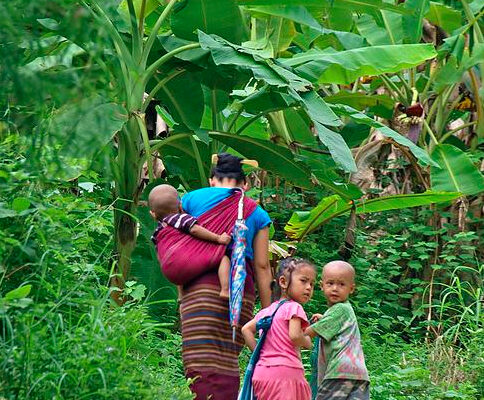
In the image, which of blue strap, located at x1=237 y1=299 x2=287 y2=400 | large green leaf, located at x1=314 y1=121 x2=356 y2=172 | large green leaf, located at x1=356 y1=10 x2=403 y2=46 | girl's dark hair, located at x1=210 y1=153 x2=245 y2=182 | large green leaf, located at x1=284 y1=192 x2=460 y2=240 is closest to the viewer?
blue strap, located at x1=237 y1=299 x2=287 y2=400

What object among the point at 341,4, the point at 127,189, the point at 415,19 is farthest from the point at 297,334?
the point at 415,19

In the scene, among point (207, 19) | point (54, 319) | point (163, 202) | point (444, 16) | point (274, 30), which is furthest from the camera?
point (444, 16)

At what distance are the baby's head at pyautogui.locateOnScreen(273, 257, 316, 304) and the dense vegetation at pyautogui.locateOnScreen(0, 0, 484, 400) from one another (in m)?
0.66

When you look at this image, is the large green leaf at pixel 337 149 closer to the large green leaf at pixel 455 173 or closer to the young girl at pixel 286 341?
the young girl at pixel 286 341

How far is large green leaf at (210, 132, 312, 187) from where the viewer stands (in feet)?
27.4

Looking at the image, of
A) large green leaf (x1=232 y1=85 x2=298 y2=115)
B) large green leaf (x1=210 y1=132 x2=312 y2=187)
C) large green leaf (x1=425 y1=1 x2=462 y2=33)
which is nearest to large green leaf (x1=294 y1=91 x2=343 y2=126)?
large green leaf (x1=232 y1=85 x2=298 y2=115)

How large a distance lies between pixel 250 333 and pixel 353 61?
3538 mm

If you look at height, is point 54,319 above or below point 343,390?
above

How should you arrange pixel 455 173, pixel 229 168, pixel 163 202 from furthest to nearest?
pixel 455 173 → pixel 229 168 → pixel 163 202

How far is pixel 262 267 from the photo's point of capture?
238 inches

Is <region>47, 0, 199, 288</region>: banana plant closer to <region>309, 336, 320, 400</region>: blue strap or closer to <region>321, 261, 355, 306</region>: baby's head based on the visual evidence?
<region>309, 336, 320, 400</region>: blue strap

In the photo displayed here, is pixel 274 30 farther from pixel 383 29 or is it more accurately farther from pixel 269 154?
pixel 383 29

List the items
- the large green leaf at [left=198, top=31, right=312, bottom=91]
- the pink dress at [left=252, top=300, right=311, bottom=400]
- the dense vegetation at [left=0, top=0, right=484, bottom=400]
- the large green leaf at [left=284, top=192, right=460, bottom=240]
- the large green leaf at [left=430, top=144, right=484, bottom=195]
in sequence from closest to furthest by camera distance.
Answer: the dense vegetation at [left=0, top=0, right=484, bottom=400]
the pink dress at [left=252, top=300, right=311, bottom=400]
the large green leaf at [left=198, top=31, right=312, bottom=91]
the large green leaf at [left=284, top=192, right=460, bottom=240]
the large green leaf at [left=430, top=144, right=484, bottom=195]

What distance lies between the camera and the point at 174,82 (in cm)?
856
